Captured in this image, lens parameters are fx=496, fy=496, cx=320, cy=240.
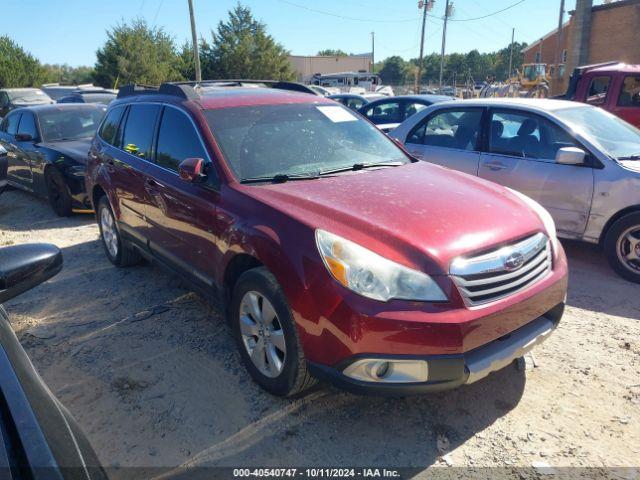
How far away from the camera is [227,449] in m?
2.62

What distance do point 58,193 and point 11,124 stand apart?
8.43ft

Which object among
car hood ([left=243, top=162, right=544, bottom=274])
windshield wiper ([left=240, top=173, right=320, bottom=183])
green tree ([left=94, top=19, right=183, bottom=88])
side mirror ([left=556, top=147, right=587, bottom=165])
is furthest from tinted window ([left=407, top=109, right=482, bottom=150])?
green tree ([left=94, top=19, right=183, bottom=88])

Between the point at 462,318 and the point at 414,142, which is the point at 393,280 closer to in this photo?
the point at 462,318

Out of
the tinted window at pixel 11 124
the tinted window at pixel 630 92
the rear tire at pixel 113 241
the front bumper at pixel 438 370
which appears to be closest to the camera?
the front bumper at pixel 438 370

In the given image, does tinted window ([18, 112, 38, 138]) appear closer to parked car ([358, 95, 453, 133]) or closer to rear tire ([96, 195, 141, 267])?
rear tire ([96, 195, 141, 267])

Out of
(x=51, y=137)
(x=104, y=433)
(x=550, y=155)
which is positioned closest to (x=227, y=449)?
(x=104, y=433)

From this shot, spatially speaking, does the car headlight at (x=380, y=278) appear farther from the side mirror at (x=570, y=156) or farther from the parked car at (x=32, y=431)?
the side mirror at (x=570, y=156)

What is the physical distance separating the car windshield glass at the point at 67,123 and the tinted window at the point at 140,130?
388cm

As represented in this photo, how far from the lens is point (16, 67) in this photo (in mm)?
35375

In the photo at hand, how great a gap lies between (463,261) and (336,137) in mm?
1716

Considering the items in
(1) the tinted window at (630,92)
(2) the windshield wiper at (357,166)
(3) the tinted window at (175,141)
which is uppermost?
(1) the tinted window at (630,92)

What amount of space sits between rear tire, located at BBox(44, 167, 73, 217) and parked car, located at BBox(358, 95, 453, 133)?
19.4 ft

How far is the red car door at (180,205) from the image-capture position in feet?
11.1

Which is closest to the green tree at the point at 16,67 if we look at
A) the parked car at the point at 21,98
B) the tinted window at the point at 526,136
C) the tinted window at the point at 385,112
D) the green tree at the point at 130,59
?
the green tree at the point at 130,59
